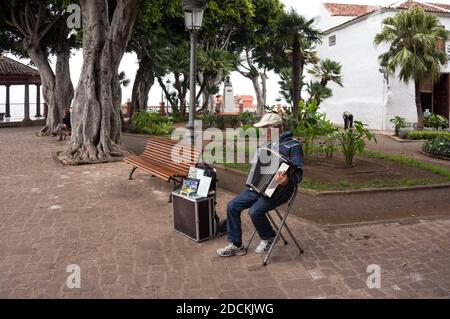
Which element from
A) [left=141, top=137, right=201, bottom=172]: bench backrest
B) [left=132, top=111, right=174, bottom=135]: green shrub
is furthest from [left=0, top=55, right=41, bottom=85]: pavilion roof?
[left=141, top=137, right=201, bottom=172]: bench backrest

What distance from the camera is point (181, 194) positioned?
5.39m

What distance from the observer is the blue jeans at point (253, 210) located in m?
4.56

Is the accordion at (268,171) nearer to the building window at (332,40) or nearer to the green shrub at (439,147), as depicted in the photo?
the green shrub at (439,147)

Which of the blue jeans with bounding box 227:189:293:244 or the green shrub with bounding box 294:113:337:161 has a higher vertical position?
the green shrub with bounding box 294:113:337:161

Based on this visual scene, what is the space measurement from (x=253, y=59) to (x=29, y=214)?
1151 inches

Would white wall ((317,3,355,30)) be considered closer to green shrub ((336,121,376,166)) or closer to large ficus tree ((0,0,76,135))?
large ficus tree ((0,0,76,135))

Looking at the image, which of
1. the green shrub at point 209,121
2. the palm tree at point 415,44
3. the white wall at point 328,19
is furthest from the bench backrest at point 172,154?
the white wall at point 328,19

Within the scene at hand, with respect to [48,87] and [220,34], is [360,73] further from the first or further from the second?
[48,87]

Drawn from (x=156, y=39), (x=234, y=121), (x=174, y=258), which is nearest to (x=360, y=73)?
(x=234, y=121)

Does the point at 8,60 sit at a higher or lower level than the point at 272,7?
lower

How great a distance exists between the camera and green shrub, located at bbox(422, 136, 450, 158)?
1420 cm

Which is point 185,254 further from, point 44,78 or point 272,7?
point 272,7

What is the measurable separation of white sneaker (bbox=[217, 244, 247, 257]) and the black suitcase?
510 mm

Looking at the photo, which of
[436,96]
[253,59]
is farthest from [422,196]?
[253,59]
